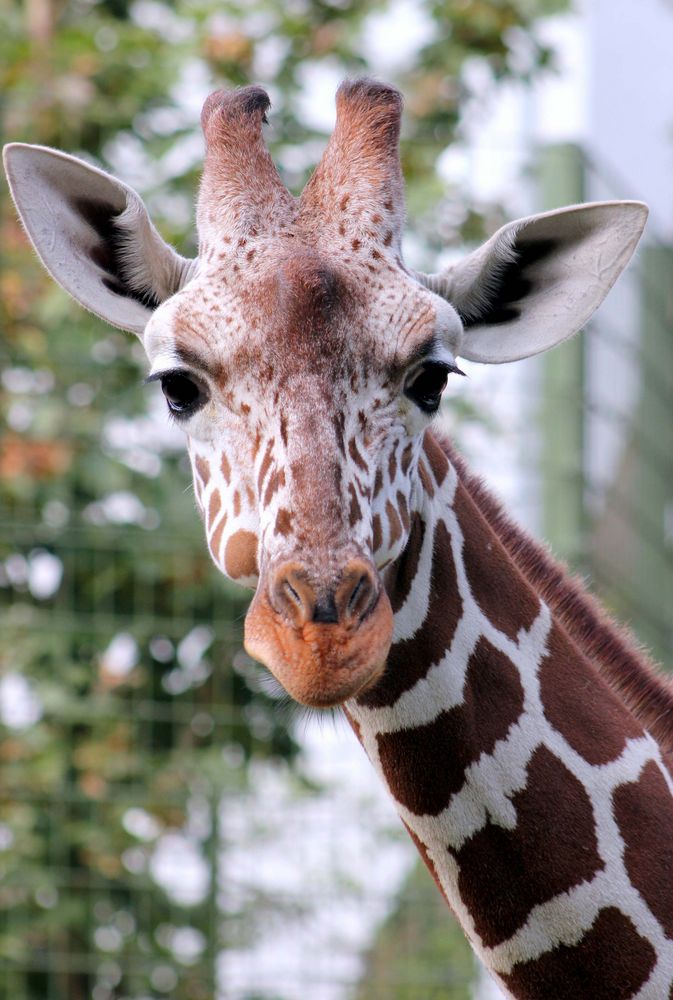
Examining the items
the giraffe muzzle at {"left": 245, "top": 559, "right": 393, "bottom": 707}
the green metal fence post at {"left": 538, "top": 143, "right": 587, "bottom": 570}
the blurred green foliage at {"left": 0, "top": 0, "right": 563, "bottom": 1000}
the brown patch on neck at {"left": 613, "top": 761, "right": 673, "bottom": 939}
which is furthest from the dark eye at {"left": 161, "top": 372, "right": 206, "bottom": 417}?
the green metal fence post at {"left": 538, "top": 143, "right": 587, "bottom": 570}

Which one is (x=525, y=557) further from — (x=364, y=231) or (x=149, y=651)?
(x=149, y=651)

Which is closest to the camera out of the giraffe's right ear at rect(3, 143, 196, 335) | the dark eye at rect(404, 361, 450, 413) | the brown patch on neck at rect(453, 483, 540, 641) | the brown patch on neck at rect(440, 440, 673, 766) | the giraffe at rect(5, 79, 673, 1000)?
the giraffe at rect(5, 79, 673, 1000)

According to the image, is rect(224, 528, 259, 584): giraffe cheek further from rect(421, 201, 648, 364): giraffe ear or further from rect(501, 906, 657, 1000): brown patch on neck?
rect(501, 906, 657, 1000): brown patch on neck

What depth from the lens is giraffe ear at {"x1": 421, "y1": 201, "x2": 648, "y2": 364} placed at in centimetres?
348

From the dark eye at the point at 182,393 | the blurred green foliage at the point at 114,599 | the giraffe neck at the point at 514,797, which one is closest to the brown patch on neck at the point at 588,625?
the giraffe neck at the point at 514,797

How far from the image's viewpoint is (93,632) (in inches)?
293

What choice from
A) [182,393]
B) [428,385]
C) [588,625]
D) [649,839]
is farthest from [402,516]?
[649,839]

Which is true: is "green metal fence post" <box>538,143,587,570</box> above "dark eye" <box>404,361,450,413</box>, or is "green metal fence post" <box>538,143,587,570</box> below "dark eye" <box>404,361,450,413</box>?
below

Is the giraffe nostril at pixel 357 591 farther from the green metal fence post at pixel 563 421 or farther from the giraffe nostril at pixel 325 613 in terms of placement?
the green metal fence post at pixel 563 421

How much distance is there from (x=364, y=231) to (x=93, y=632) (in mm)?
4540

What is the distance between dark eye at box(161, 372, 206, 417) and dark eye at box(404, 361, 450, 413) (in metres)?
0.43

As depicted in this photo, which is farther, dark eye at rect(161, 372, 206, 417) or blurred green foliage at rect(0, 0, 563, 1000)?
blurred green foliage at rect(0, 0, 563, 1000)


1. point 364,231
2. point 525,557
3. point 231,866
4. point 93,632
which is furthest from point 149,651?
point 364,231

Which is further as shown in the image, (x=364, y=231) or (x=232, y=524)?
(x=364, y=231)
